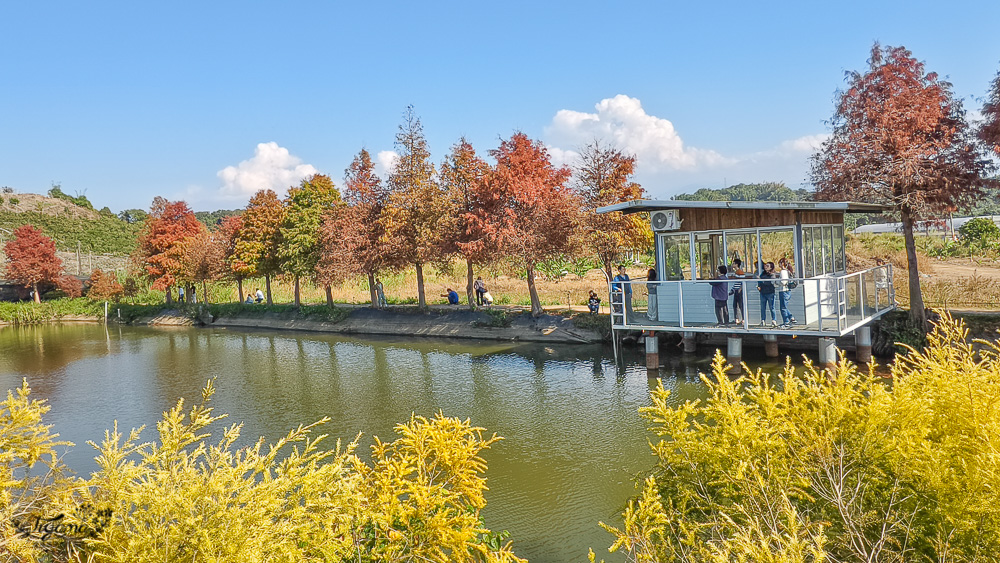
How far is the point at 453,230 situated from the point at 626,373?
11045 millimetres

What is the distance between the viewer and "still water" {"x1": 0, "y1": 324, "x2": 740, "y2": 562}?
973 centimetres

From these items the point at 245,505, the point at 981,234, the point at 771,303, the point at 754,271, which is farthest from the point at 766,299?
the point at 981,234

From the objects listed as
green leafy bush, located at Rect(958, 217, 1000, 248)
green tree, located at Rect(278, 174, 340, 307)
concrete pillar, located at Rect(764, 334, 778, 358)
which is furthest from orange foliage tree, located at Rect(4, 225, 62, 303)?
green leafy bush, located at Rect(958, 217, 1000, 248)

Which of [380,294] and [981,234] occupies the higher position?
[981,234]

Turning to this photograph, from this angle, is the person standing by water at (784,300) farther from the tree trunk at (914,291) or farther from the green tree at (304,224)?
the green tree at (304,224)

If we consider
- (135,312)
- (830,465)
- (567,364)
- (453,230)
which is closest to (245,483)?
(830,465)

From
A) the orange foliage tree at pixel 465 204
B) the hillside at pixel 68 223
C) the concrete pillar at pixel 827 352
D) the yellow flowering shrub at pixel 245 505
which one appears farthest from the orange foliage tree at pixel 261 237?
the hillside at pixel 68 223

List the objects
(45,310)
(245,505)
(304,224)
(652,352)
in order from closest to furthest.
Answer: (245,505) → (652,352) → (304,224) → (45,310)

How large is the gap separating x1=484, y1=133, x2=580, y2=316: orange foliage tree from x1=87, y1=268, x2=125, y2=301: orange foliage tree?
36559mm

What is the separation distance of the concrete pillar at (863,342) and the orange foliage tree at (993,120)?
505 centimetres

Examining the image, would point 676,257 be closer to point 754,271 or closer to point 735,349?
point 754,271

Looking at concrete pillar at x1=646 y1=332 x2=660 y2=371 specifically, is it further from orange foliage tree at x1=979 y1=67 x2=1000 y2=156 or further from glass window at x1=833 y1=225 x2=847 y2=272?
orange foliage tree at x1=979 y1=67 x2=1000 y2=156

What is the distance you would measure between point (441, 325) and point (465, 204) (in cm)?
538

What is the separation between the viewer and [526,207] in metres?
24.6
